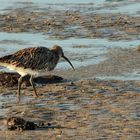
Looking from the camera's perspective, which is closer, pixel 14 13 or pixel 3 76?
pixel 3 76

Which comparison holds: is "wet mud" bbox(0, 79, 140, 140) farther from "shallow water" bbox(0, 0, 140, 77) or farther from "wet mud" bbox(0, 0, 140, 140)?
"shallow water" bbox(0, 0, 140, 77)

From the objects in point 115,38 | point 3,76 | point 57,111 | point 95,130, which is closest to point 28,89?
point 3,76

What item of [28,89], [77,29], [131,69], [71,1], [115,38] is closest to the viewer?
[28,89]

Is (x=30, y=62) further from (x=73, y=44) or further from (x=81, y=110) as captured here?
(x=73, y=44)

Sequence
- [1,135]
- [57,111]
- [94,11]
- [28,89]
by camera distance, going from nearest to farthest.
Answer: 1. [1,135]
2. [57,111]
3. [28,89]
4. [94,11]

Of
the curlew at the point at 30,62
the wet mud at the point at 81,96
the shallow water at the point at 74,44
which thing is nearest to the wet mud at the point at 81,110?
the wet mud at the point at 81,96

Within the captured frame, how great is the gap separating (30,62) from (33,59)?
0.08 metres

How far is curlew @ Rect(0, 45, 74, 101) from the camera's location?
12281 millimetres

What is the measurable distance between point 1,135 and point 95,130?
1.31 meters

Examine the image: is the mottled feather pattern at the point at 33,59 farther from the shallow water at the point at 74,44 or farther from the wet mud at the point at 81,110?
the shallow water at the point at 74,44

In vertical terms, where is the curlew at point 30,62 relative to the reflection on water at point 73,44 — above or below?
above

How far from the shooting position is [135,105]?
1137cm

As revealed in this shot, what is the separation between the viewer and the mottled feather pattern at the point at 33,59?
40.4ft

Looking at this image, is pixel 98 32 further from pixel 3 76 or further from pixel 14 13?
pixel 3 76
